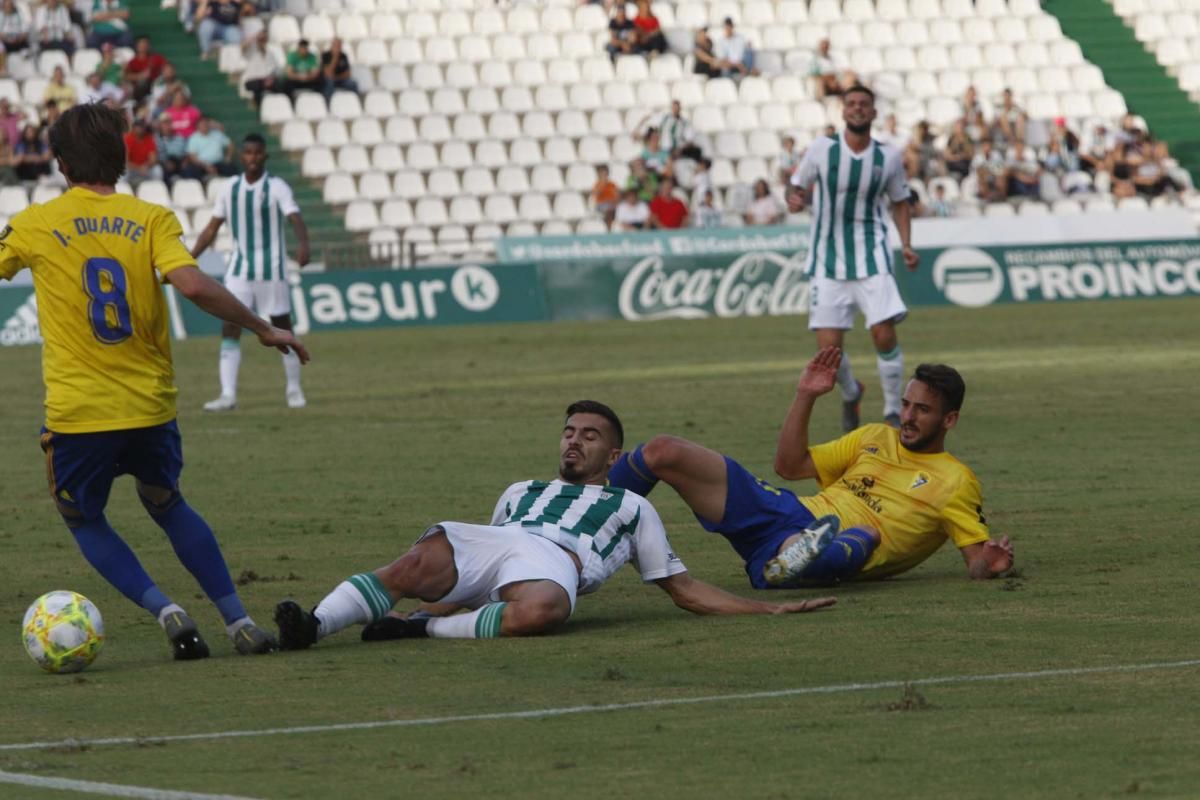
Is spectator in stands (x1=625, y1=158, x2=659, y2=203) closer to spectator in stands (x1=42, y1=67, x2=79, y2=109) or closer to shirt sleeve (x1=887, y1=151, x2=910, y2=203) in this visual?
spectator in stands (x1=42, y1=67, x2=79, y2=109)

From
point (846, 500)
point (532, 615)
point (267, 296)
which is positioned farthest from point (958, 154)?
point (532, 615)

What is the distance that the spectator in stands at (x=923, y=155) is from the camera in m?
36.5

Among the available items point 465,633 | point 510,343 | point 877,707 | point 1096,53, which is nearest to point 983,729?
point 877,707

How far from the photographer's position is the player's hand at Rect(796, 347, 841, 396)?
8.86m

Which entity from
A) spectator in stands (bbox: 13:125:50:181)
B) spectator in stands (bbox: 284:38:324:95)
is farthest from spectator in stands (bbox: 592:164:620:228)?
spectator in stands (bbox: 13:125:50:181)

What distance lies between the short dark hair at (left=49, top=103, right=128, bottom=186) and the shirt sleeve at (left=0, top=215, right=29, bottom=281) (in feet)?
0.84

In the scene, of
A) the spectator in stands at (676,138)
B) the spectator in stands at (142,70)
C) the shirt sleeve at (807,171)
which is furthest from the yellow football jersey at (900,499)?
the spectator in stands at (676,138)

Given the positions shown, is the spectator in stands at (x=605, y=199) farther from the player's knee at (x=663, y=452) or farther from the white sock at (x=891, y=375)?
the player's knee at (x=663, y=452)

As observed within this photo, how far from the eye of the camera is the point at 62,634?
7.26 metres

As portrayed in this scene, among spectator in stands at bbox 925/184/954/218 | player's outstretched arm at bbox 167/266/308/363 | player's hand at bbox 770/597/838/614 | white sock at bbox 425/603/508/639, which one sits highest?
player's outstretched arm at bbox 167/266/308/363

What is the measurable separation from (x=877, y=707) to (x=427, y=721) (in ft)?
4.11

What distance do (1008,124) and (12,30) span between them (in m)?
16.4

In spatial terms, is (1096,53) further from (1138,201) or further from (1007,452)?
→ (1007,452)

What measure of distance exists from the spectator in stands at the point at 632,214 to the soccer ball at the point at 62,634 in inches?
1031
